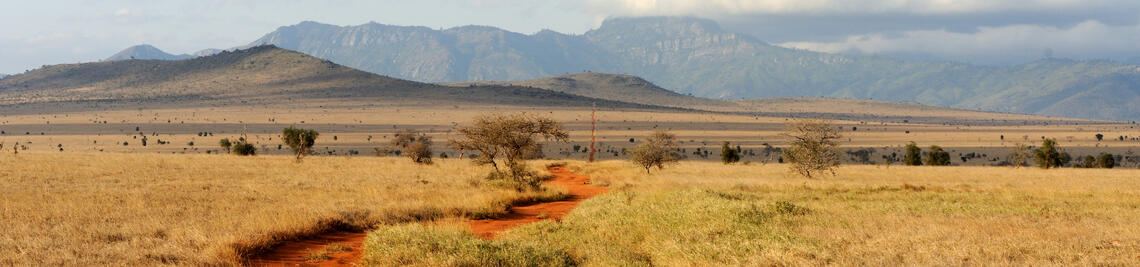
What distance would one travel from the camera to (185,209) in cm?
1923

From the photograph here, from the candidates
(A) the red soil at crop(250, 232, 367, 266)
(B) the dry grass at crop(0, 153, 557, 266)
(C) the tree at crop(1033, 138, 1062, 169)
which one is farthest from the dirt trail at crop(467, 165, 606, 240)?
(C) the tree at crop(1033, 138, 1062, 169)

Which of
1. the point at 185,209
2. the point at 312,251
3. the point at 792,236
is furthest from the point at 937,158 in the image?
the point at 312,251

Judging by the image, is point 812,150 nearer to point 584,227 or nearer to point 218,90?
point 584,227

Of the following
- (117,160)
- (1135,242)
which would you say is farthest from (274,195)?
(117,160)

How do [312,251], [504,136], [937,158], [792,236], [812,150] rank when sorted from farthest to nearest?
[937,158]
[812,150]
[504,136]
[312,251]
[792,236]

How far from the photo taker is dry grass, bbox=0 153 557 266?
1230cm

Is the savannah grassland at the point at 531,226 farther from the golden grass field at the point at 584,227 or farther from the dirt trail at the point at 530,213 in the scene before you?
the dirt trail at the point at 530,213

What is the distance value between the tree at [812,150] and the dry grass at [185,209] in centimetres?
2062

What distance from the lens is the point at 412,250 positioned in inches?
467

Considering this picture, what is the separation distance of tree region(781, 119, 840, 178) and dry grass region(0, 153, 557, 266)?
67.7 ft

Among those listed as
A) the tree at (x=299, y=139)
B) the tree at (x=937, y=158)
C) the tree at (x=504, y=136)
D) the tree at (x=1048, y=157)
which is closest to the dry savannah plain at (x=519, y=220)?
the tree at (x=504, y=136)

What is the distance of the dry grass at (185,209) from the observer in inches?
484

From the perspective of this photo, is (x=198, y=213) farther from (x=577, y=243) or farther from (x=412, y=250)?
(x=577, y=243)

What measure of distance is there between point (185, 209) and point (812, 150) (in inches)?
1335
